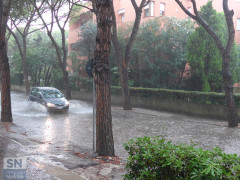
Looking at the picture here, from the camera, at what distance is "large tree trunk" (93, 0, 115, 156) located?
22.9 ft

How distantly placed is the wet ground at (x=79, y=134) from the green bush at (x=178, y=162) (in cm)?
215

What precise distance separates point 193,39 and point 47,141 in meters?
13.7

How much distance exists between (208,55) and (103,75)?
552 inches

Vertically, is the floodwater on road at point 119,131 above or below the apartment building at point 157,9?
below

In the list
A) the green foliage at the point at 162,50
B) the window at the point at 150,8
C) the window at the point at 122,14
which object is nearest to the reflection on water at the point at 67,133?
the green foliage at the point at 162,50

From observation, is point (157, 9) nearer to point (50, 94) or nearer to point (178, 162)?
point (50, 94)

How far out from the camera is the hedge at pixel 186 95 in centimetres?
1620

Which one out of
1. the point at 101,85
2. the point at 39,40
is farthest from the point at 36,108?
the point at 39,40

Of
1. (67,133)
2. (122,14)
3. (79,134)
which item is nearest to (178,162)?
(79,134)

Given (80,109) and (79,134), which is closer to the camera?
(79,134)

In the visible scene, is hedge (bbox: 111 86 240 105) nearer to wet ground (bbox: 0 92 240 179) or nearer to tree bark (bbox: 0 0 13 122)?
wet ground (bbox: 0 92 240 179)

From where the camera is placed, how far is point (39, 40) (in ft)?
147

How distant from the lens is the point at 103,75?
709cm

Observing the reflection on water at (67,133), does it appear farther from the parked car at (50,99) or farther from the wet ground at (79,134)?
the parked car at (50,99)
